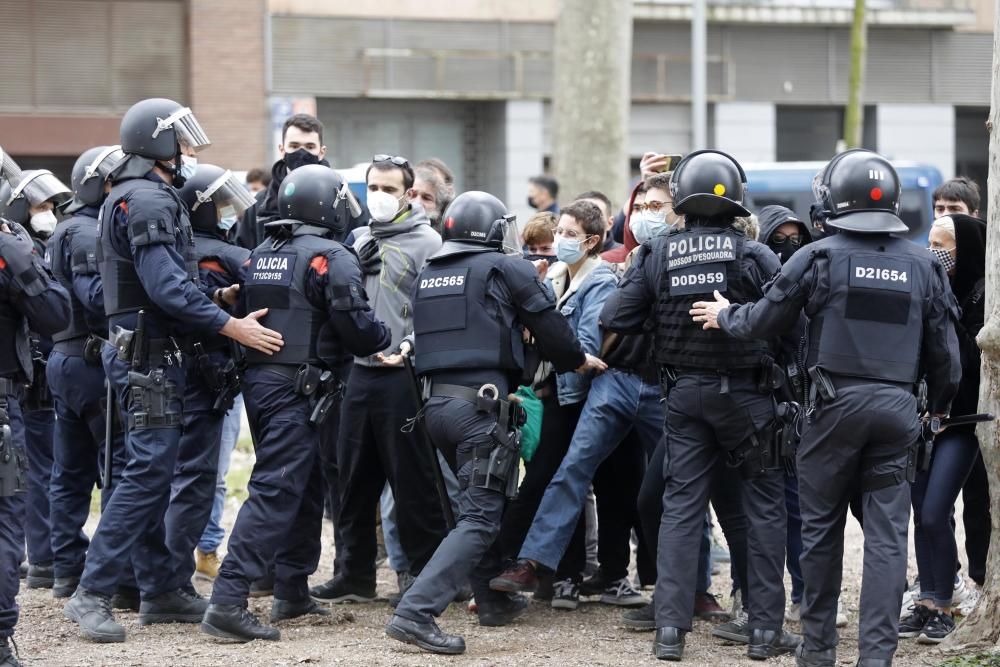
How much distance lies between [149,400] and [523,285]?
1.77 m

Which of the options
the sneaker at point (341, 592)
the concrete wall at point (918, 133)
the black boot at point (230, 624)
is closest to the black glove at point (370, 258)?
the sneaker at point (341, 592)

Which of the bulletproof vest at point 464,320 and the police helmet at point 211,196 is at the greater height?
the police helmet at point 211,196

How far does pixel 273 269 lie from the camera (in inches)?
253

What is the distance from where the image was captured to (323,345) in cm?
649

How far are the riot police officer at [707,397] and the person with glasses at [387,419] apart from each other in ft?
4.37

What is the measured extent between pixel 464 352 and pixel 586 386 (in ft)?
3.36

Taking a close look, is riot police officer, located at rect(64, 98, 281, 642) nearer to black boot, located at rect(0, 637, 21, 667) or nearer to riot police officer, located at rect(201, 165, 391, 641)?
riot police officer, located at rect(201, 165, 391, 641)

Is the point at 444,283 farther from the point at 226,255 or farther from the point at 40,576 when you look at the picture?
the point at 40,576

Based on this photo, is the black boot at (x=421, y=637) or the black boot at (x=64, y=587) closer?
the black boot at (x=421, y=637)

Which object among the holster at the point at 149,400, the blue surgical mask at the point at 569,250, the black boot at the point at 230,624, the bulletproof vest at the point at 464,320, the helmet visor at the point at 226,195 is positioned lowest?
the black boot at the point at 230,624

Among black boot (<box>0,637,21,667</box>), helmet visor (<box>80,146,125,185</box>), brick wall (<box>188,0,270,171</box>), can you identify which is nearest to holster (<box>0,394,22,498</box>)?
black boot (<box>0,637,21,667</box>)

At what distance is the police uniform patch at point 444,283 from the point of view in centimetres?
633

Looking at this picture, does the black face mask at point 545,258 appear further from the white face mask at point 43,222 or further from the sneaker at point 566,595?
the white face mask at point 43,222

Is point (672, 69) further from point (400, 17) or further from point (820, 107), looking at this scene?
point (400, 17)
